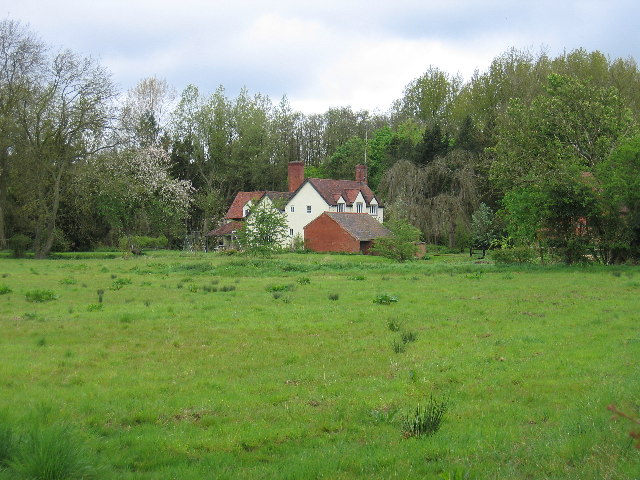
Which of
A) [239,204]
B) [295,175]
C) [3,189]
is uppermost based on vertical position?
[295,175]

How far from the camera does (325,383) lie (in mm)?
9562

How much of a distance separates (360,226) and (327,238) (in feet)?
12.8

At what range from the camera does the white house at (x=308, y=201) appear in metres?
75.8

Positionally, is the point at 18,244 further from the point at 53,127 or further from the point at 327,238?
the point at 327,238

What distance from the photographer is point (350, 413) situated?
805 centimetres

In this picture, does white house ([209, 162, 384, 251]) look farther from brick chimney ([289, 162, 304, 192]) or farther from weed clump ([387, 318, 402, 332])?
weed clump ([387, 318, 402, 332])

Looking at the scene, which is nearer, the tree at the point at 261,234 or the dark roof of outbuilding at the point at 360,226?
the tree at the point at 261,234

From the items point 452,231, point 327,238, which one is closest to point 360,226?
point 327,238

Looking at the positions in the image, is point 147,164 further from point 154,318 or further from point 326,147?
point 154,318

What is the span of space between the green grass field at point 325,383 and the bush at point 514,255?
55.9 feet

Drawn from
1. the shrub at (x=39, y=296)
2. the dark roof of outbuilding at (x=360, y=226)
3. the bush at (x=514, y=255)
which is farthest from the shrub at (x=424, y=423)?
the dark roof of outbuilding at (x=360, y=226)

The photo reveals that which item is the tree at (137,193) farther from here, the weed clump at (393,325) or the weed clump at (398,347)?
the weed clump at (398,347)

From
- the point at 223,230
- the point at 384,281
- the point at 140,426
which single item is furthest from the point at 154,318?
the point at 223,230

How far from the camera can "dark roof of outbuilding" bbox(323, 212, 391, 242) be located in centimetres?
6547
